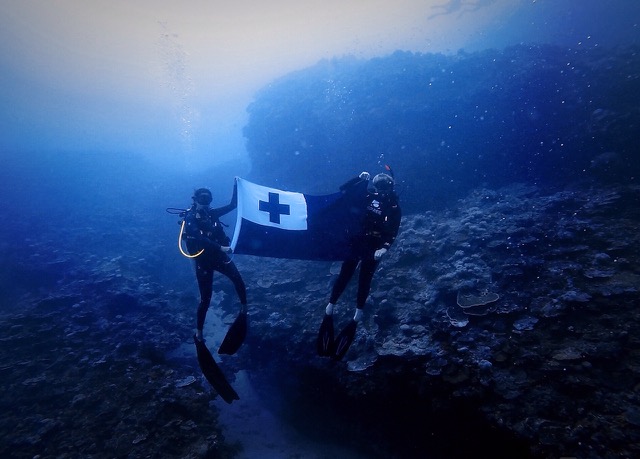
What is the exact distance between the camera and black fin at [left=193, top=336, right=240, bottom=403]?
6.57 meters

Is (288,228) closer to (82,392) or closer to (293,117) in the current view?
(82,392)

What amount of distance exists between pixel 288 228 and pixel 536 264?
23.2ft

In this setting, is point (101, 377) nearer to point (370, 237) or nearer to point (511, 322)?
point (370, 237)

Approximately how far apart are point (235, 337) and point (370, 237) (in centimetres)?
393

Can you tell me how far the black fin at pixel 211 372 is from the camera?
657 centimetres

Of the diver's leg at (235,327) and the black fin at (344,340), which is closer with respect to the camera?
the black fin at (344,340)

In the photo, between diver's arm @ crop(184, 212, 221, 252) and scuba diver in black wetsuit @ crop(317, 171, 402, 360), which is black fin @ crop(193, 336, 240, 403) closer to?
diver's arm @ crop(184, 212, 221, 252)

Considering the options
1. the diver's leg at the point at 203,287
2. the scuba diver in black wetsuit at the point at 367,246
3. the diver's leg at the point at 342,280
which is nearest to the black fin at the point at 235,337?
the diver's leg at the point at 203,287

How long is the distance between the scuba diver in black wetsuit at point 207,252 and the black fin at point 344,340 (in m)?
2.24

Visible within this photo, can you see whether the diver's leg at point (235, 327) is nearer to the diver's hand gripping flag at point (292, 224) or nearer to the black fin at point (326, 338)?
the diver's hand gripping flag at point (292, 224)

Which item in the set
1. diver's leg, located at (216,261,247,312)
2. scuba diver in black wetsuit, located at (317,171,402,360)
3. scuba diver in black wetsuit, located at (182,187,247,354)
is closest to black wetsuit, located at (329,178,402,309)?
scuba diver in black wetsuit, located at (317,171,402,360)

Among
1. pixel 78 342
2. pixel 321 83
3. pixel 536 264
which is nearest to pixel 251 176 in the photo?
pixel 321 83

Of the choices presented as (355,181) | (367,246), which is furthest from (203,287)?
(355,181)

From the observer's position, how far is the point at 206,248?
21.2ft
